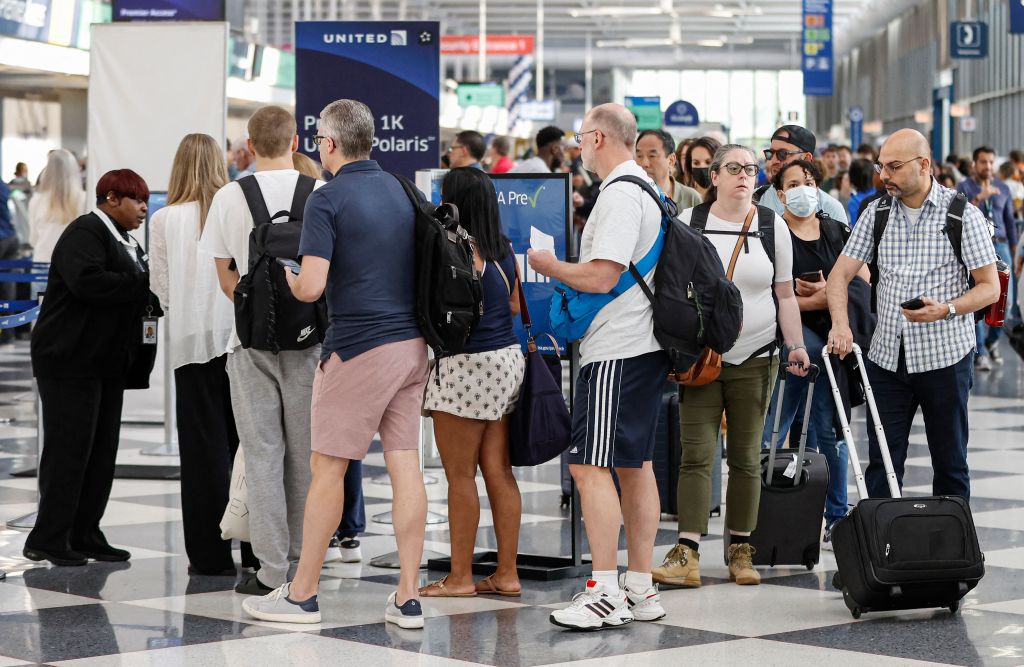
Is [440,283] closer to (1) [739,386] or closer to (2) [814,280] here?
(1) [739,386]

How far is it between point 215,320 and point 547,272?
4.79 ft

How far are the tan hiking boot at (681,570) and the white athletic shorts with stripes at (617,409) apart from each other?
2.26 ft

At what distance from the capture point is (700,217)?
536cm

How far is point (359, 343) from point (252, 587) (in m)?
1.15

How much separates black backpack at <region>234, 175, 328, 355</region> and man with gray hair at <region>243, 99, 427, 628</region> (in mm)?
195

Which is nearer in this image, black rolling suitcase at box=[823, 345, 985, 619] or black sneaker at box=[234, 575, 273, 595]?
black rolling suitcase at box=[823, 345, 985, 619]

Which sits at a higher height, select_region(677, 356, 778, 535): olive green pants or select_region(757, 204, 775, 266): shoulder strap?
select_region(757, 204, 775, 266): shoulder strap

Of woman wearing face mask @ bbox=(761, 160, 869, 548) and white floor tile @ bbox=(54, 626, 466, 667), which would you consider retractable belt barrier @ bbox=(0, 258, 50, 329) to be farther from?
woman wearing face mask @ bbox=(761, 160, 869, 548)

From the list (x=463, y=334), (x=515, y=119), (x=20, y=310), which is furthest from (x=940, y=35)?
(x=463, y=334)

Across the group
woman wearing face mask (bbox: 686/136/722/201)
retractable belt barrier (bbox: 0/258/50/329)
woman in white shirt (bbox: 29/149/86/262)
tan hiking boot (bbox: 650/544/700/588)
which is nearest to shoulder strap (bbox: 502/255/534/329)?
tan hiking boot (bbox: 650/544/700/588)

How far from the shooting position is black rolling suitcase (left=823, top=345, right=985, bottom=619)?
4641 millimetres

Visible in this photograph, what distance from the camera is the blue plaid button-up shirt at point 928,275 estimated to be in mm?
→ 5027

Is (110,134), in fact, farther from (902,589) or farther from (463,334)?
(902,589)

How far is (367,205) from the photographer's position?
4492 millimetres
